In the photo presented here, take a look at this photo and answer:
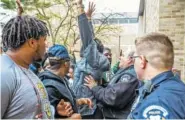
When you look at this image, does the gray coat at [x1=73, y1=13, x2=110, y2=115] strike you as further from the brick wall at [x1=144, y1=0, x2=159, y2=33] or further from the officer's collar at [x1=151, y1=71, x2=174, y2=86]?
the brick wall at [x1=144, y1=0, x2=159, y2=33]

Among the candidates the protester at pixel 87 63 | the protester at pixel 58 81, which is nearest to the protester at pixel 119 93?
the protester at pixel 87 63

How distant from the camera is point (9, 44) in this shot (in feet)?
8.43

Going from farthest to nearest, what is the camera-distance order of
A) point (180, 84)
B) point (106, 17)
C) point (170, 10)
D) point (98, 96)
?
point (106, 17), point (170, 10), point (98, 96), point (180, 84)

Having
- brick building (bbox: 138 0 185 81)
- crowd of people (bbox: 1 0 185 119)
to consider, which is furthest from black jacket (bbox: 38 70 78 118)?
brick building (bbox: 138 0 185 81)

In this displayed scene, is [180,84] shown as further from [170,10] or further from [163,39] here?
[170,10]

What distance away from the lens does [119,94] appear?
4.00 meters

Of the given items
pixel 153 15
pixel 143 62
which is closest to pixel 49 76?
pixel 143 62

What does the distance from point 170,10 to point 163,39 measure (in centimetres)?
510

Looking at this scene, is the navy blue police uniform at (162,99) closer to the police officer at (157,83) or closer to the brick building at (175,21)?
the police officer at (157,83)

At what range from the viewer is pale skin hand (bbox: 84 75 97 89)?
171 inches

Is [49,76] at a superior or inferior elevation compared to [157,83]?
inferior

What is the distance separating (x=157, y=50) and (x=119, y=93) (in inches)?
55.3

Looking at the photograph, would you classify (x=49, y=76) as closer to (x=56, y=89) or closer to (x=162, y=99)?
(x=56, y=89)

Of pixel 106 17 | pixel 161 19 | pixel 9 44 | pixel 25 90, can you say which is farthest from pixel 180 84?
pixel 106 17
